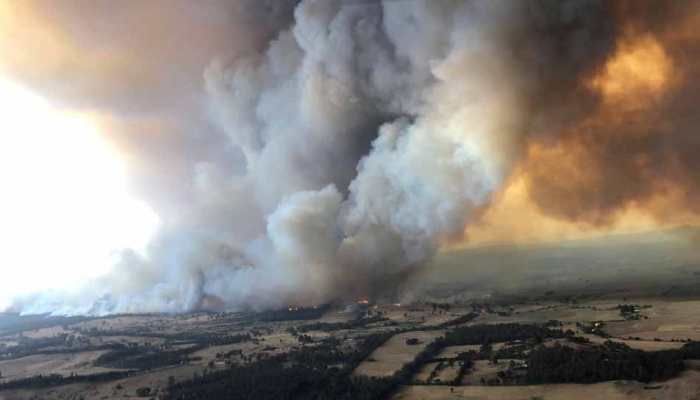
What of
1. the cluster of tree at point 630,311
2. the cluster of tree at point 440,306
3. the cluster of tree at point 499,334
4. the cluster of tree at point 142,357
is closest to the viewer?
the cluster of tree at point 499,334

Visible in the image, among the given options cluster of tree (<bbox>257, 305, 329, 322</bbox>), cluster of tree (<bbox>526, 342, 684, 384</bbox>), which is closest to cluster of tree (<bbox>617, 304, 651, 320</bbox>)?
cluster of tree (<bbox>526, 342, 684, 384</bbox>)

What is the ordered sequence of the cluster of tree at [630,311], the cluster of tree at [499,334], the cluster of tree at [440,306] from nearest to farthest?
the cluster of tree at [499,334], the cluster of tree at [630,311], the cluster of tree at [440,306]

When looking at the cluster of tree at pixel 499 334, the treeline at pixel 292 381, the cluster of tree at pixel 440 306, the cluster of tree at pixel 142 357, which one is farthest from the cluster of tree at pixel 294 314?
the cluster of tree at pixel 499 334

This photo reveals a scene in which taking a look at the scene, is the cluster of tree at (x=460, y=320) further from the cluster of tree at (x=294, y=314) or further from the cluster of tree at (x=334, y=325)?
the cluster of tree at (x=294, y=314)

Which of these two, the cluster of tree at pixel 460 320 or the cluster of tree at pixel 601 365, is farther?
the cluster of tree at pixel 460 320

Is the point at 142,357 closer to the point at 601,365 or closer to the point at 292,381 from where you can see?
the point at 292,381

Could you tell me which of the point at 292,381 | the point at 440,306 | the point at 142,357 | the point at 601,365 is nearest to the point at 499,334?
the point at 601,365

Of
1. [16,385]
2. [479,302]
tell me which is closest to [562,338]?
[479,302]
